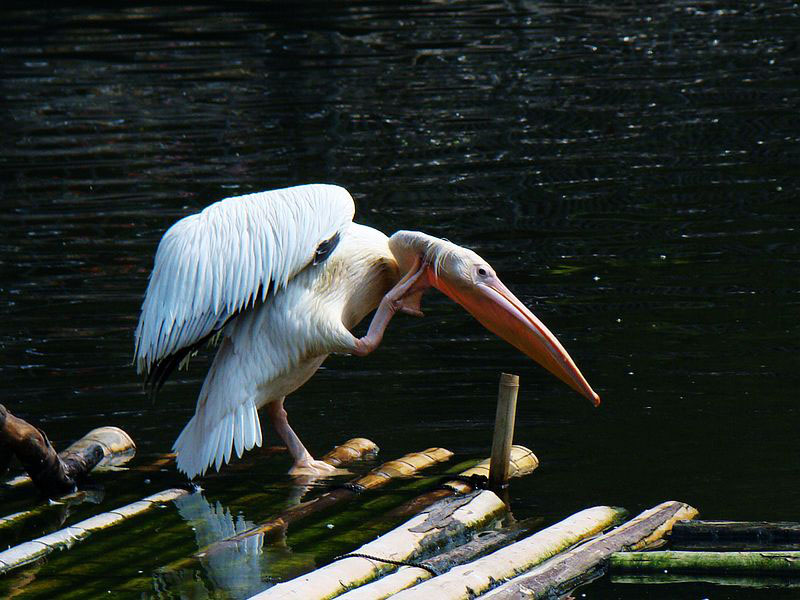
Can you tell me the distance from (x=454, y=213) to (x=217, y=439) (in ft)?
16.0

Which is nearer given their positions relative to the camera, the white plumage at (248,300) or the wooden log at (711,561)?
the wooden log at (711,561)

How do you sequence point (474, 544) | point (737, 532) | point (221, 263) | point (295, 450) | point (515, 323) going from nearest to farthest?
point (737, 532) < point (474, 544) < point (221, 263) < point (515, 323) < point (295, 450)

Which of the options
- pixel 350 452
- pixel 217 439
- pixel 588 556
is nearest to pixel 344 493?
pixel 217 439

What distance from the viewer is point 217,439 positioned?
4.85 m

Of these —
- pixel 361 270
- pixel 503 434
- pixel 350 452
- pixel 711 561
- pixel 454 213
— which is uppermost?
pixel 361 270

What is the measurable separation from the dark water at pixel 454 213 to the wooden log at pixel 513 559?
0.21 m

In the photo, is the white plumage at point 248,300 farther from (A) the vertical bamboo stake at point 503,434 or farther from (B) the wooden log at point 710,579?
(B) the wooden log at point 710,579

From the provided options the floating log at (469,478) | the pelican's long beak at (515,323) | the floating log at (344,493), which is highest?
the pelican's long beak at (515,323)

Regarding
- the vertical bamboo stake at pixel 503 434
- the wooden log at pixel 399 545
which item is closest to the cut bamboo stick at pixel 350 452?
the vertical bamboo stake at pixel 503 434

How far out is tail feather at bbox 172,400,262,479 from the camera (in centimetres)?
484

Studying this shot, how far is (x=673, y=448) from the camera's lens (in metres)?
5.20

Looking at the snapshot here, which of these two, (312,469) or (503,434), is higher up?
(503,434)

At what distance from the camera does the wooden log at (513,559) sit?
12.0 ft

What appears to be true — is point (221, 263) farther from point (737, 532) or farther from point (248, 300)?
point (737, 532)
